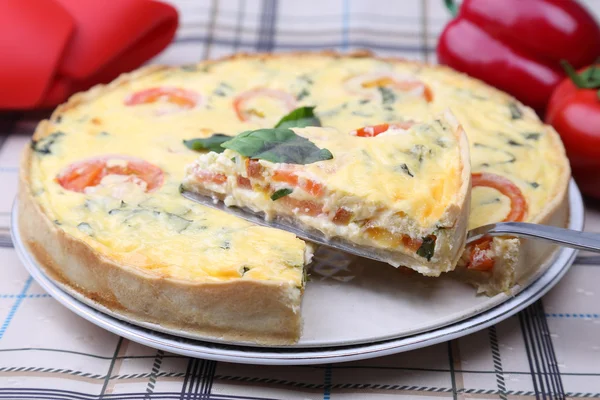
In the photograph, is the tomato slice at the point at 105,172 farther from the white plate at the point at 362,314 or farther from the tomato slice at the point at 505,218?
the tomato slice at the point at 505,218

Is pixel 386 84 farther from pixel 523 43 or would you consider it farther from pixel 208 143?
pixel 208 143

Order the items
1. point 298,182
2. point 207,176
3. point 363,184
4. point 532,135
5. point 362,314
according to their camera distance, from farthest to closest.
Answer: point 532,135 < point 207,176 < point 298,182 < point 363,184 < point 362,314

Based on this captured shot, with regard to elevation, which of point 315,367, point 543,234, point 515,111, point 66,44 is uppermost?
point 543,234

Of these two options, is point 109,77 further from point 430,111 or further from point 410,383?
point 410,383

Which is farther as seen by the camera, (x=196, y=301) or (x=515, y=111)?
(x=515, y=111)

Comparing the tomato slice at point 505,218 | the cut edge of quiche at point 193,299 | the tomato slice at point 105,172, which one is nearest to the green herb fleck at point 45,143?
the tomato slice at point 105,172

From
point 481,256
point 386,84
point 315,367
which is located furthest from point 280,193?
point 386,84

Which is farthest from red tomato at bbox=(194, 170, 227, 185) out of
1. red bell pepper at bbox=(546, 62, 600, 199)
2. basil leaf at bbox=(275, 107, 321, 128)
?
red bell pepper at bbox=(546, 62, 600, 199)

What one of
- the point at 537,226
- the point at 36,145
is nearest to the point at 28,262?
the point at 36,145
